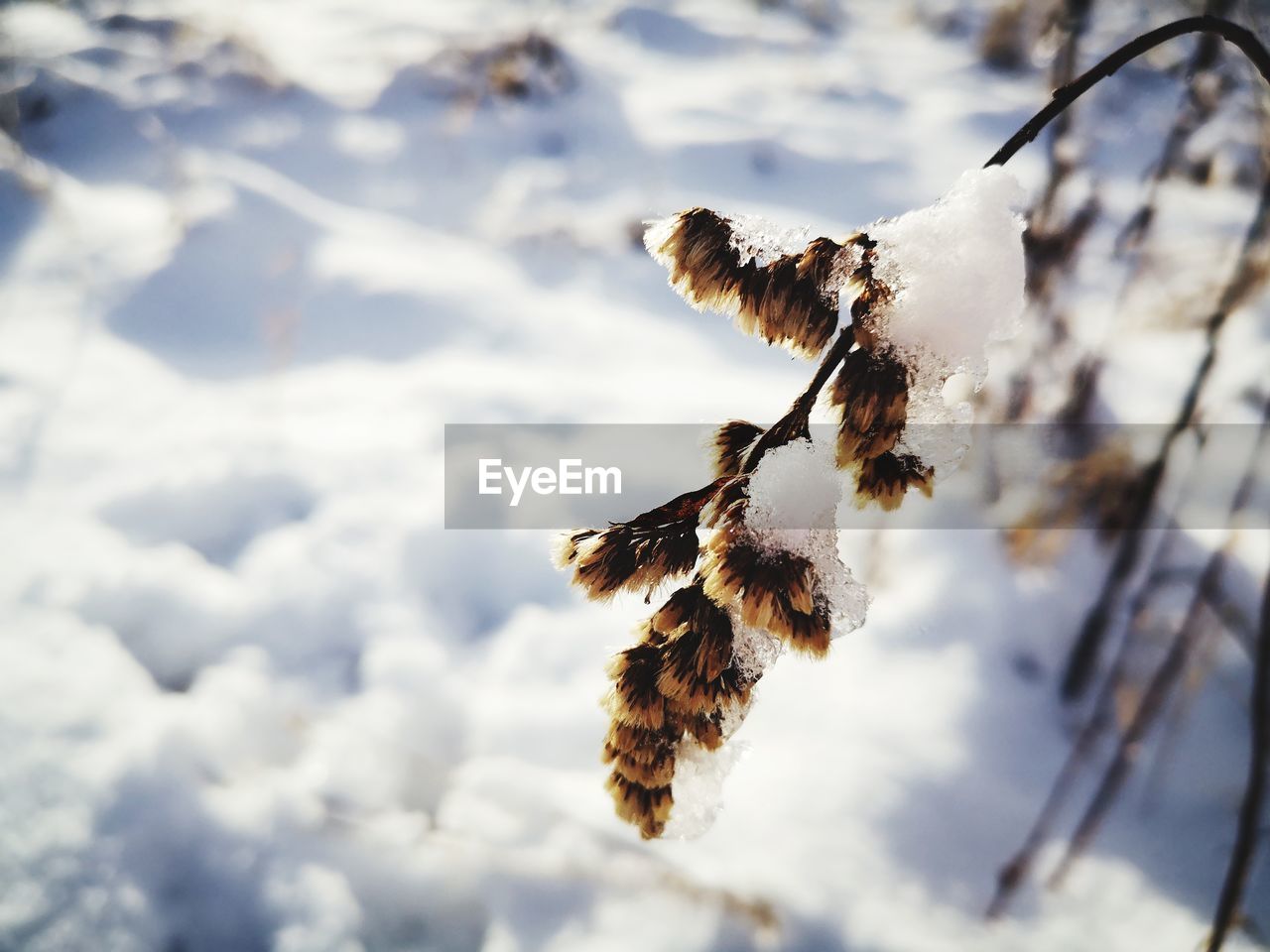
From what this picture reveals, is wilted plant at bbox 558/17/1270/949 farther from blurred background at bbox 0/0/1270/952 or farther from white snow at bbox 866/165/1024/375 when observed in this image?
blurred background at bbox 0/0/1270/952

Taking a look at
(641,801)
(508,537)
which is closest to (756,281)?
(641,801)

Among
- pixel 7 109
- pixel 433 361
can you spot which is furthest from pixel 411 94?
pixel 433 361

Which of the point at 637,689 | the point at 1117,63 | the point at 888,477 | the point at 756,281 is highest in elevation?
the point at 1117,63

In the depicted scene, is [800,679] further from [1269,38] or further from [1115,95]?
[1115,95]

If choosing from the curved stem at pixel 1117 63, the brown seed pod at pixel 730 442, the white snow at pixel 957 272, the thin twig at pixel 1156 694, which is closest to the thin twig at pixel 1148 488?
the thin twig at pixel 1156 694

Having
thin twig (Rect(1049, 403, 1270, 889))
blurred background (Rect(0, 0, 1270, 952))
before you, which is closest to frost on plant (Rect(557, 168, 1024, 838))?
blurred background (Rect(0, 0, 1270, 952))

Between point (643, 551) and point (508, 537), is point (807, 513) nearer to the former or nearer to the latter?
point (643, 551)

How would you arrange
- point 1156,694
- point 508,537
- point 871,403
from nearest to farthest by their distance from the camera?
point 871,403, point 1156,694, point 508,537
